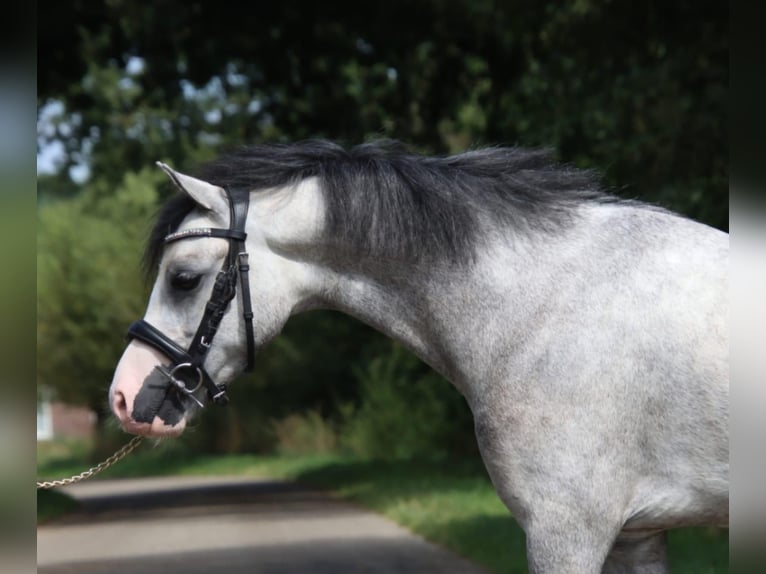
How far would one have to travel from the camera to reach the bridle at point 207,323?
3.99 m

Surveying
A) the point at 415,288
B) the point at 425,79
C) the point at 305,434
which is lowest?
the point at 305,434

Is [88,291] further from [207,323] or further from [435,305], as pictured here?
[435,305]

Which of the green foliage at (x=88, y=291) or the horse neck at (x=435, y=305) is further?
the green foliage at (x=88, y=291)

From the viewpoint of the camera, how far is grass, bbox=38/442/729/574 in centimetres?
930

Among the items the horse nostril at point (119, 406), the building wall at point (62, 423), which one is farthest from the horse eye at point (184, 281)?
the building wall at point (62, 423)

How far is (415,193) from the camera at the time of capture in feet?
13.4

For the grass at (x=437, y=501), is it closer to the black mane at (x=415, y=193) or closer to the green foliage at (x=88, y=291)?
the black mane at (x=415, y=193)

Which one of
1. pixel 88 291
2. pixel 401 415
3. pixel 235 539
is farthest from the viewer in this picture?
pixel 88 291

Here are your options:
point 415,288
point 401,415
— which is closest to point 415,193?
point 415,288

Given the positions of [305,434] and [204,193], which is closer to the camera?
Result: [204,193]

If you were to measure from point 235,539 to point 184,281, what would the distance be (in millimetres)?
9290

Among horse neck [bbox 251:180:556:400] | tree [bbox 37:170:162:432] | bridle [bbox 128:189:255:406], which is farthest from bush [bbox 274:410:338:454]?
bridle [bbox 128:189:255:406]

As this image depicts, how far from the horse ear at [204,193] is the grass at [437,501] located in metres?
1.08

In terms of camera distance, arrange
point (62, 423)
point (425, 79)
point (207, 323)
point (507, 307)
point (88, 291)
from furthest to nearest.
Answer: point (62, 423) → point (88, 291) → point (425, 79) → point (207, 323) → point (507, 307)
